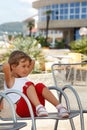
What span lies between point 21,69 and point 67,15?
76.4 m

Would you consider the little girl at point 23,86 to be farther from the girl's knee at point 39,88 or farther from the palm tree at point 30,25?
the palm tree at point 30,25

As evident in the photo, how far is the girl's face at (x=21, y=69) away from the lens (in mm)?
4070

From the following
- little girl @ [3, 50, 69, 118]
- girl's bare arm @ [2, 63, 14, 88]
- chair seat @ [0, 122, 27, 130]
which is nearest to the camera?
chair seat @ [0, 122, 27, 130]

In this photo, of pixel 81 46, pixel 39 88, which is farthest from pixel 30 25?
pixel 39 88

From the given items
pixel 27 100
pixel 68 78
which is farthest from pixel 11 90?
pixel 68 78

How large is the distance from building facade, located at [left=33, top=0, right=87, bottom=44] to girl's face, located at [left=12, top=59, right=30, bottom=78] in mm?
72590

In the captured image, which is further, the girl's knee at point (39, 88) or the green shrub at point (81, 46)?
the green shrub at point (81, 46)

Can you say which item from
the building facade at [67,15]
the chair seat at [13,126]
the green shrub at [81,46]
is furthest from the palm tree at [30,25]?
the chair seat at [13,126]

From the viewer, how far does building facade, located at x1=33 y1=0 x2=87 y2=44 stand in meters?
77.2

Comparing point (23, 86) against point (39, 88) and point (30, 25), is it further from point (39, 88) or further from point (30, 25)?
point (30, 25)

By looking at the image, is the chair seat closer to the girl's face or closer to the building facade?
the girl's face

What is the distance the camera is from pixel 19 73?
410 centimetres

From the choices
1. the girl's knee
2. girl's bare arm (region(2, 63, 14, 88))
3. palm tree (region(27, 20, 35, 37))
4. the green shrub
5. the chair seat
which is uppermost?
palm tree (region(27, 20, 35, 37))

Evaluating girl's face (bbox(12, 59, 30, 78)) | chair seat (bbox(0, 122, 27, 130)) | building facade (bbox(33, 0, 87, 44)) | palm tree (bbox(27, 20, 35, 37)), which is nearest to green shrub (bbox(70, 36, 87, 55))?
girl's face (bbox(12, 59, 30, 78))
